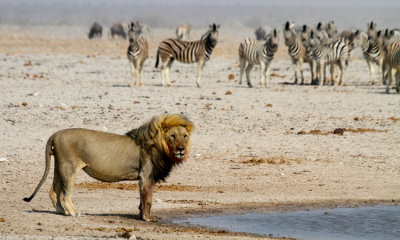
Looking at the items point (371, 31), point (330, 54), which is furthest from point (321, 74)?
point (371, 31)

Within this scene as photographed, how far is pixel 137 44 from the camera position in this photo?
22.7m

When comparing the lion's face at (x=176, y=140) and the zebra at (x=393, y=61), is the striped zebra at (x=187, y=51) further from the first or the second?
the lion's face at (x=176, y=140)

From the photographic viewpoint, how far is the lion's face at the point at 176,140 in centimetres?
783

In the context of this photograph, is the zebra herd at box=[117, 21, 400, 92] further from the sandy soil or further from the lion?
the lion

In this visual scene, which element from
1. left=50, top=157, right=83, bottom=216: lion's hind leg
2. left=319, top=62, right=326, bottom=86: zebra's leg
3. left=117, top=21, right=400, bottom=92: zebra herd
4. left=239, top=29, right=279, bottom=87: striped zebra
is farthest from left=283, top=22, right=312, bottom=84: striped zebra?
left=50, top=157, right=83, bottom=216: lion's hind leg

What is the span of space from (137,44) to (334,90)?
5800mm

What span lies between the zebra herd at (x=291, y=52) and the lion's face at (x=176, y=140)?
14.0 m

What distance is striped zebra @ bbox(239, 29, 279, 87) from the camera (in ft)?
77.4

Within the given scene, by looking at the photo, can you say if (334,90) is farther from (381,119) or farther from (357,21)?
(357,21)

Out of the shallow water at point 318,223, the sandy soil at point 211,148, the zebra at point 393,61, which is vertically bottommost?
the shallow water at point 318,223

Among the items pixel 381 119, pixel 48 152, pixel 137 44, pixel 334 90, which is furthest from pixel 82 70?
pixel 48 152

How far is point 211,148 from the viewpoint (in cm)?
1307

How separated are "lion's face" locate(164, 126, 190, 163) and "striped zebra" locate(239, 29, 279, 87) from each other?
15.4 metres

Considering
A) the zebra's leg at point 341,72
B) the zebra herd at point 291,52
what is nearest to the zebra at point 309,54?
the zebra herd at point 291,52
